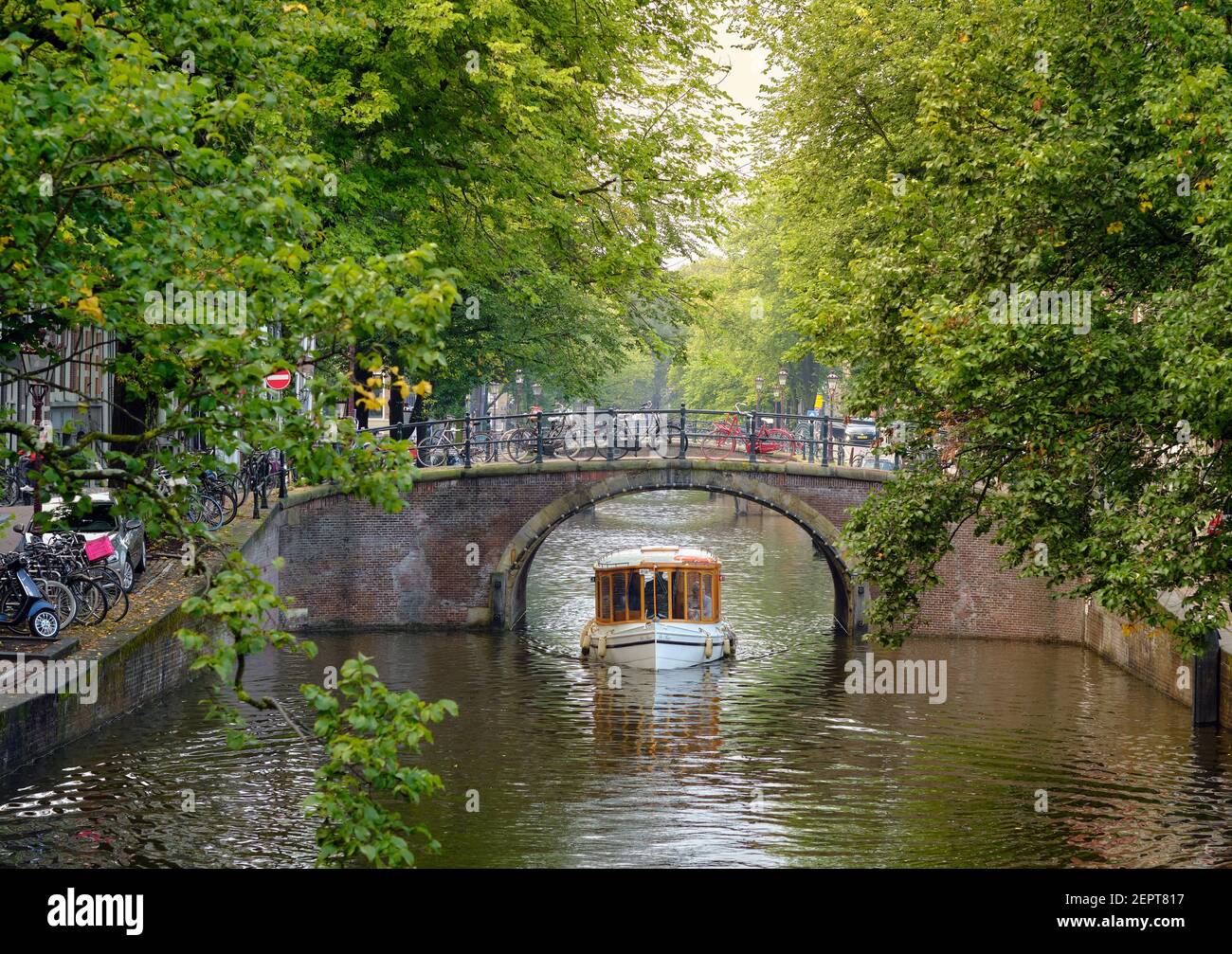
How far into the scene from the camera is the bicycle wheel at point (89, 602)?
52.2ft

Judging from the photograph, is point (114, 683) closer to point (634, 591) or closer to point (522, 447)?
point (634, 591)

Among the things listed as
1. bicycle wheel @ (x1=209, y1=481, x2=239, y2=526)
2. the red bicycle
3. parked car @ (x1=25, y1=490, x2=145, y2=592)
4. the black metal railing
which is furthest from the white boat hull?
parked car @ (x1=25, y1=490, x2=145, y2=592)

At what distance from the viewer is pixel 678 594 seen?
79.7 ft

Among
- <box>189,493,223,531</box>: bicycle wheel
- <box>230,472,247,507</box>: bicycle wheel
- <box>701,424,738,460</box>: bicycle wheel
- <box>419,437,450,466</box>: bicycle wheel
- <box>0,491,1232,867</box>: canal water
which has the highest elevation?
<box>701,424,738,460</box>: bicycle wheel

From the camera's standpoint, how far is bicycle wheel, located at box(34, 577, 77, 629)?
50.5 feet

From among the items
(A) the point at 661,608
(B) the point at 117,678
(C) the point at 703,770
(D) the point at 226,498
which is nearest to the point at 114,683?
(B) the point at 117,678

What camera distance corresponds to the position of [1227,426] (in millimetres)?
11055

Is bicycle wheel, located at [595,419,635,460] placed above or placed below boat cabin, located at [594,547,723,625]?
above

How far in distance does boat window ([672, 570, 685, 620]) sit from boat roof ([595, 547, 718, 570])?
19 cm

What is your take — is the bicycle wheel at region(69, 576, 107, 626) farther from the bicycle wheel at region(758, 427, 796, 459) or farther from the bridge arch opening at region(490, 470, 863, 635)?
the bicycle wheel at region(758, 427, 796, 459)
